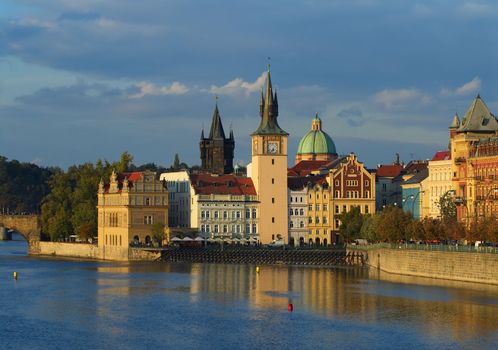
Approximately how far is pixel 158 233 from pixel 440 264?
191 feet

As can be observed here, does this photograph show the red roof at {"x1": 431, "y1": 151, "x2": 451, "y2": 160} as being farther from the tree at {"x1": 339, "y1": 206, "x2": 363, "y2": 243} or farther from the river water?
the river water

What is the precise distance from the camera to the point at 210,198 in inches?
6781

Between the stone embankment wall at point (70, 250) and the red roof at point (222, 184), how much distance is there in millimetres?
15020

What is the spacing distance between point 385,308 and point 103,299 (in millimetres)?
21670

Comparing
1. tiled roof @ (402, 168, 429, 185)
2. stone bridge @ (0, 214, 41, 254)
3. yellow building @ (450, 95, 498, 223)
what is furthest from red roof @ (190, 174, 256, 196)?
yellow building @ (450, 95, 498, 223)

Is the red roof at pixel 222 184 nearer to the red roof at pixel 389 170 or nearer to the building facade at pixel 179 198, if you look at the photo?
the building facade at pixel 179 198

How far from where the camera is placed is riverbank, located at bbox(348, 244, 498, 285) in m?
107

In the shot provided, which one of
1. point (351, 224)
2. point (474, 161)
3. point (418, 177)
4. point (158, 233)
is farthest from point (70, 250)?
point (474, 161)

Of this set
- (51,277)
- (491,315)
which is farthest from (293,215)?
(491,315)

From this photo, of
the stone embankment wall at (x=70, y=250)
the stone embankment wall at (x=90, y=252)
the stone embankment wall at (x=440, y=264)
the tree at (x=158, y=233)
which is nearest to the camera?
the stone embankment wall at (x=440, y=264)

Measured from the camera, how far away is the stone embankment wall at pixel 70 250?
175m

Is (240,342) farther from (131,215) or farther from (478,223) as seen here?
(131,215)

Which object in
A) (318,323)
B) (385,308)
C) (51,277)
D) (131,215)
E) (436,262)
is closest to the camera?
(318,323)

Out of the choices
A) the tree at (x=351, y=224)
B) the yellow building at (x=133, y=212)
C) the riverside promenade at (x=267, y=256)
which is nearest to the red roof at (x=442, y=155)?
the tree at (x=351, y=224)
